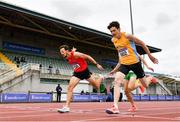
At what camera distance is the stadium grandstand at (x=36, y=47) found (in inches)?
1237

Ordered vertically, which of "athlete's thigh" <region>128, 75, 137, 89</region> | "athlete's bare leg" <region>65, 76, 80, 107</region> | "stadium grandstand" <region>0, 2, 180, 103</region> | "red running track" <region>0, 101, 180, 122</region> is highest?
"stadium grandstand" <region>0, 2, 180, 103</region>

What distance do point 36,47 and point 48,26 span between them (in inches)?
124

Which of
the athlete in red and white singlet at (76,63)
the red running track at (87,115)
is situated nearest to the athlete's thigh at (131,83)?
the red running track at (87,115)

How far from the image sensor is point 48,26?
139 feet

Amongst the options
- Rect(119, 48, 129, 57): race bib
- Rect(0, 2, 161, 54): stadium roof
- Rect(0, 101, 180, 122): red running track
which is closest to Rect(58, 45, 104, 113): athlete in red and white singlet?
Rect(0, 101, 180, 122): red running track

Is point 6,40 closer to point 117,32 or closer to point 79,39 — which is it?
point 79,39

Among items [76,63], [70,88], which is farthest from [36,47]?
[70,88]

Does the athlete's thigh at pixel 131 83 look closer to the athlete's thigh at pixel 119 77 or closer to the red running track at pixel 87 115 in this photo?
the red running track at pixel 87 115

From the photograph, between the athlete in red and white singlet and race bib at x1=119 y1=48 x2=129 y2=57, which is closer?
race bib at x1=119 y1=48 x2=129 y2=57

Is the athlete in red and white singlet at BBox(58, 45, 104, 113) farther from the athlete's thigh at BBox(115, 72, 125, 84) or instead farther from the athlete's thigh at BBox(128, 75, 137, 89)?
the athlete's thigh at BBox(128, 75, 137, 89)

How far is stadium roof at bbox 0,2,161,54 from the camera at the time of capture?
35812 mm

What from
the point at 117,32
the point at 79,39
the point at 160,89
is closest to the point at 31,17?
the point at 79,39

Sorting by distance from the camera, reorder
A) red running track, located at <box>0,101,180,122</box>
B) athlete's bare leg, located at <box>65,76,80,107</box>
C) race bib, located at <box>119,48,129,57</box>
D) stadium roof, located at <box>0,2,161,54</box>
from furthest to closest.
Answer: stadium roof, located at <box>0,2,161,54</box> → athlete's bare leg, located at <box>65,76,80,107</box> → race bib, located at <box>119,48,129,57</box> → red running track, located at <box>0,101,180,122</box>

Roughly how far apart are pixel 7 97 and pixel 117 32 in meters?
18.3
